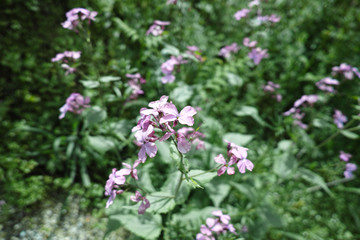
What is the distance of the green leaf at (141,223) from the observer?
1896 millimetres

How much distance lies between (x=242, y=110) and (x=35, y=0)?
321cm

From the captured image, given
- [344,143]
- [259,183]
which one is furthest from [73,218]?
[344,143]

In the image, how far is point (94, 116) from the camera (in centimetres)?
220

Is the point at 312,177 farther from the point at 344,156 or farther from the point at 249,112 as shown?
the point at 249,112

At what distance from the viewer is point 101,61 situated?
3512mm

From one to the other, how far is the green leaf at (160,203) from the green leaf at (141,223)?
1.48 ft

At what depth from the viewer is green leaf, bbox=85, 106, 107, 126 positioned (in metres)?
2.16

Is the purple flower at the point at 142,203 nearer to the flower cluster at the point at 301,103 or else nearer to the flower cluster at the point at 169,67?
the flower cluster at the point at 169,67

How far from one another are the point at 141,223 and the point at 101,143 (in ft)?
2.95

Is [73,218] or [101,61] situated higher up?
[101,61]

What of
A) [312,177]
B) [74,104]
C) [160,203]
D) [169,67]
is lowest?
[312,177]

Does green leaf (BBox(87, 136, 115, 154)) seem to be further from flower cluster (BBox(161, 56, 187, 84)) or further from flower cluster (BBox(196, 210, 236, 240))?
flower cluster (BBox(196, 210, 236, 240))

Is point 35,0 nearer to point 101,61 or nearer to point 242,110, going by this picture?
point 101,61

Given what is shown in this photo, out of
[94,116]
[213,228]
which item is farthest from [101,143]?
[213,228]
